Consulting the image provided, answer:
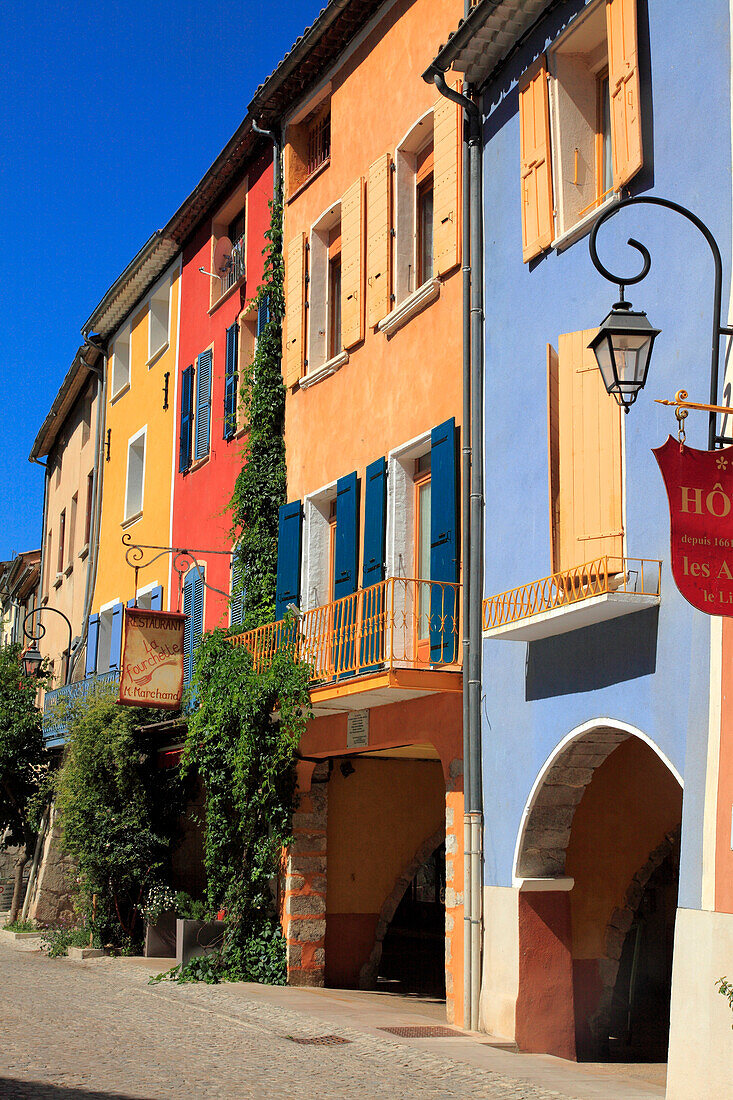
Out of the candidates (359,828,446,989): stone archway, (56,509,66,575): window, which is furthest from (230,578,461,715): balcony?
(56,509,66,575): window

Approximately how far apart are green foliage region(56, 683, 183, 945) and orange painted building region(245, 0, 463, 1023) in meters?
3.47

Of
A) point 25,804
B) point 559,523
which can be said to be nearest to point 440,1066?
point 559,523

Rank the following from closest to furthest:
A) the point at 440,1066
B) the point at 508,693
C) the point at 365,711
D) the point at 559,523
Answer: the point at 440,1066
the point at 559,523
the point at 508,693
the point at 365,711

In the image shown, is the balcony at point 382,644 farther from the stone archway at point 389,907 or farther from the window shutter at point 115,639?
the window shutter at point 115,639

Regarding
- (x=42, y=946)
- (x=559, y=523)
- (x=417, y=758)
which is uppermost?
(x=559, y=523)

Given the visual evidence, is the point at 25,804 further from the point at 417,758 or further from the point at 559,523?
the point at 559,523

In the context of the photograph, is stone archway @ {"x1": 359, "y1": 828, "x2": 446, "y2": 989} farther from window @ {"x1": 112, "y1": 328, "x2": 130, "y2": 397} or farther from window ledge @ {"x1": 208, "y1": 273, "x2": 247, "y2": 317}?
window @ {"x1": 112, "y1": 328, "x2": 130, "y2": 397}

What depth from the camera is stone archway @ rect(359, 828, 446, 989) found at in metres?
15.4

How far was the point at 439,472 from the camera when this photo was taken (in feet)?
40.6

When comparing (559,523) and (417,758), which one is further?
(417,758)

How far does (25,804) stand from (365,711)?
455 inches

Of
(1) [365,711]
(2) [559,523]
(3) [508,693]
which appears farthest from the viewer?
(1) [365,711]

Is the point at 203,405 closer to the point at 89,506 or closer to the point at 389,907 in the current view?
the point at 89,506

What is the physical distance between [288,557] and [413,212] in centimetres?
425
